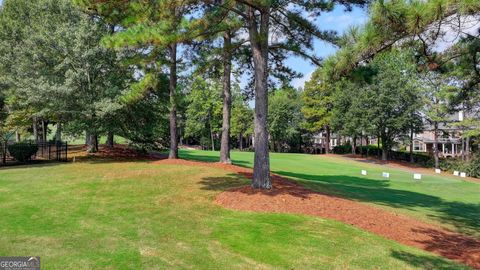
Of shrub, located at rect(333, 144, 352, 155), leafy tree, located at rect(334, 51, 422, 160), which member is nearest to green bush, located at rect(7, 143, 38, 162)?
leafy tree, located at rect(334, 51, 422, 160)

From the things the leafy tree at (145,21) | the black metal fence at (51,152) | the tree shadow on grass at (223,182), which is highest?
the leafy tree at (145,21)

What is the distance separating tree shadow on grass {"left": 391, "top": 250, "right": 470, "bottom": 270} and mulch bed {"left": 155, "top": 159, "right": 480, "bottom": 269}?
456 mm

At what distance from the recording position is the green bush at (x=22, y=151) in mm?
18219

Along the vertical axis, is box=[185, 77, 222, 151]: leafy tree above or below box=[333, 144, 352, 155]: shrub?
above

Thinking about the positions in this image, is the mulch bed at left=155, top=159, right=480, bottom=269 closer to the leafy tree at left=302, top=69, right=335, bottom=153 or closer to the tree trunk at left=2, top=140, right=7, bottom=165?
the tree trunk at left=2, top=140, right=7, bottom=165

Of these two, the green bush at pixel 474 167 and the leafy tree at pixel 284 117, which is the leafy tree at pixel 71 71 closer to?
the green bush at pixel 474 167

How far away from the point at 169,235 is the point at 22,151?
46.8ft

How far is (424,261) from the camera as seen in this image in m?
6.96

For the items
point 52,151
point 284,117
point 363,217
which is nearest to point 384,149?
point 284,117

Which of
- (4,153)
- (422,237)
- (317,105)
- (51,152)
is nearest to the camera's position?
(422,237)

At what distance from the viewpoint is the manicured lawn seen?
6180mm

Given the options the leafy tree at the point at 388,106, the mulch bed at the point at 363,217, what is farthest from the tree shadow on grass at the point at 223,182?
the leafy tree at the point at 388,106

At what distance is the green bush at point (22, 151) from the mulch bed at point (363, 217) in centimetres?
1202

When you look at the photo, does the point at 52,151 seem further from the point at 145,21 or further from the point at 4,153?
the point at 145,21
